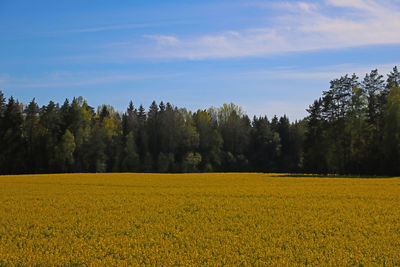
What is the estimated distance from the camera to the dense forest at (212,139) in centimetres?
5975

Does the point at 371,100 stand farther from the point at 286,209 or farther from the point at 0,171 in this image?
the point at 0,171

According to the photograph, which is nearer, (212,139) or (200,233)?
(200,233)

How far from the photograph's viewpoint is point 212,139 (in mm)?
95438

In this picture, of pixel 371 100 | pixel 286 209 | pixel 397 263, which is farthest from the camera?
pixel 371 100

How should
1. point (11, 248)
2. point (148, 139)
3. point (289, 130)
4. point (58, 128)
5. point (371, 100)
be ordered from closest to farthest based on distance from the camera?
point (11, 248) → point (371, 100) → point (58, 128) → point (148, 139) → point (289, 130)

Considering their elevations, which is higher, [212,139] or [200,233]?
[212,139]

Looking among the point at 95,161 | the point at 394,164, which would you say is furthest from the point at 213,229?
the point at 95,161

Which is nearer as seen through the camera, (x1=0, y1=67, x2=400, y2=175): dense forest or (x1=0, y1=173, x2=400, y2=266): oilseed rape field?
(x1=0, y1=173, x2=400, y2=266): oilseed rape field

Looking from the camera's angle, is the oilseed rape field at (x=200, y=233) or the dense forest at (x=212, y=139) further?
the dense forest at (x=212, y=139)

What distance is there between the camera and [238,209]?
19.0 metres

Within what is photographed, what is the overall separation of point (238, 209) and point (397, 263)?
32.1ft

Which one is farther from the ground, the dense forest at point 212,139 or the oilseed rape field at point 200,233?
the dense forest at point 212,139

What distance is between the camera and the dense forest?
2352 inches

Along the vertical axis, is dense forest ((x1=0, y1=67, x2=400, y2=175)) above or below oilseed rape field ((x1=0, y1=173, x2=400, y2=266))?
above
